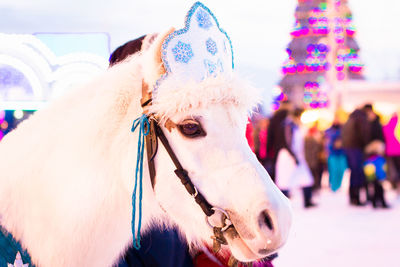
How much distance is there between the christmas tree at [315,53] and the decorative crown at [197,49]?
26637 millimetres

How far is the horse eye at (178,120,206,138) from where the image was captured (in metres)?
1.46

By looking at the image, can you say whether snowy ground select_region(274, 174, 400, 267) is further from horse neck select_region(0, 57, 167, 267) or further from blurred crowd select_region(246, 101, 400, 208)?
horse neck select_region(0, 57, 167, 267)

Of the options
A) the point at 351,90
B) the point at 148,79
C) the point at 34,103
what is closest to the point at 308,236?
the point at 34,103

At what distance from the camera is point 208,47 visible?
1.58 meters

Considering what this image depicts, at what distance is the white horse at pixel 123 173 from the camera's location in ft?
4.68

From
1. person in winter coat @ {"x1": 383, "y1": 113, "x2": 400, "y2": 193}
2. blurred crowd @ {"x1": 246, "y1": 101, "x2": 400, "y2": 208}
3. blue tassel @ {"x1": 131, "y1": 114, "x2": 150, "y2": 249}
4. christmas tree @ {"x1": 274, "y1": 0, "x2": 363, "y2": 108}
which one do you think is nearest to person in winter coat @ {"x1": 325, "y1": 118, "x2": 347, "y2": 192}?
→ blurred crowd @ {"x1": 246, "y1": 101, "x2": 400, "y2": 208}

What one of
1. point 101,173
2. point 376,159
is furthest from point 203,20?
point 376,159

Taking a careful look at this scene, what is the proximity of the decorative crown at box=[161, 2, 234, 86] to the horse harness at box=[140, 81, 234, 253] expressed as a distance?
0.46 feet

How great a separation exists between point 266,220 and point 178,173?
0.32 meters

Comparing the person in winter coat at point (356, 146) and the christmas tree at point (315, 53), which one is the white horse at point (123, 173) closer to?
the person in winter coat at point (356, 146)

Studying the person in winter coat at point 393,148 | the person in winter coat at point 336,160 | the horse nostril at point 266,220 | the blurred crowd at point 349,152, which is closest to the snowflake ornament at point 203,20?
the horse nostril at point 266,220

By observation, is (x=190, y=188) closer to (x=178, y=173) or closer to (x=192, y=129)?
(x=178, y=173)

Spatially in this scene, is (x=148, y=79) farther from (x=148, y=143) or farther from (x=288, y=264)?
(x=288, y=264)

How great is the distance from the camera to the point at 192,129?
4.81 ft
